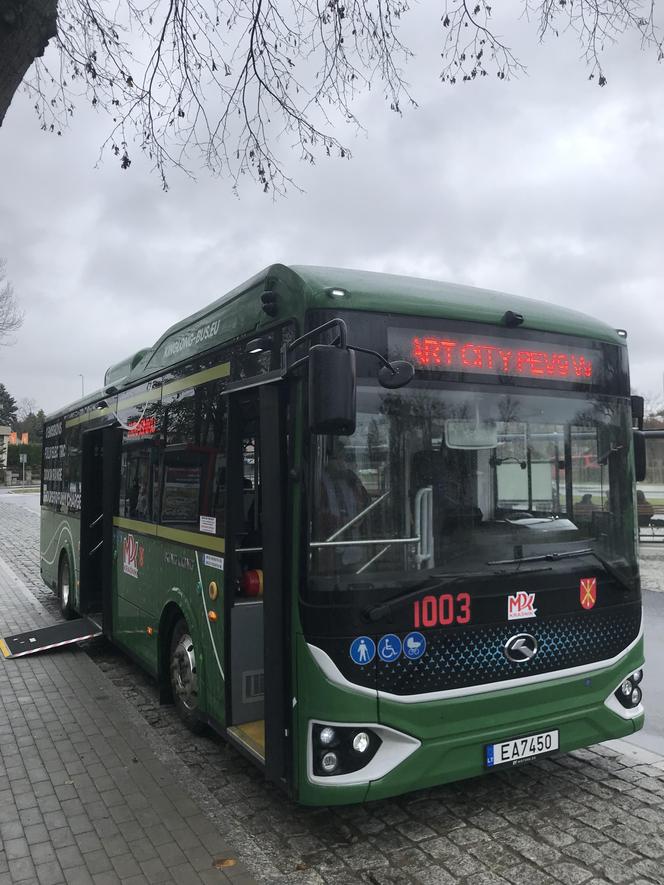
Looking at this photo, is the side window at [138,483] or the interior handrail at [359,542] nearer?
the interior handrail at [359,542]

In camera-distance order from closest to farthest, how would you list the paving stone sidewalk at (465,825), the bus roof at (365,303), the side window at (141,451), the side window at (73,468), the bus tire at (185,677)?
the paving stone sidewalk at (465,825)
the bus roof at (365,303)
the bus tire at (185,677)
the side window at (141,451)
the side window at (73,468)

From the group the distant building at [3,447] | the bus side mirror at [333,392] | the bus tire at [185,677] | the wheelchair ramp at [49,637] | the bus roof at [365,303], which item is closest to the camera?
the bus side mirror at [333,392]

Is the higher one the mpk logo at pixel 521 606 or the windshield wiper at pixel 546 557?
the windshield wiper at pixel 546 557

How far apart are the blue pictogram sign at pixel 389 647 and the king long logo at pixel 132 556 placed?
10.7 feet

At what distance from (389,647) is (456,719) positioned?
572mm

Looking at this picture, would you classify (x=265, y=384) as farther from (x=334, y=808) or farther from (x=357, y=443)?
(x=334, y=808)

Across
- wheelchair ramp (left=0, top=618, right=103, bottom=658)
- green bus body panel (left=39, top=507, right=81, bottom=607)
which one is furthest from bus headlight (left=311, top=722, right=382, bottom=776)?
green bus body panel (left=39, top=507, right=81, bottom=607)

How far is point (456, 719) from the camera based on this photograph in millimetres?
3766

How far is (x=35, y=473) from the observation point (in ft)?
286

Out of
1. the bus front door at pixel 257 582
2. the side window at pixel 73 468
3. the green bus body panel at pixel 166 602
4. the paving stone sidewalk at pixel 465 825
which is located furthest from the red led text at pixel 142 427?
the paving stone sidewalk at pixel 465 825

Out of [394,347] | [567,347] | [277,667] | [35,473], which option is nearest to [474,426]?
[394,347]

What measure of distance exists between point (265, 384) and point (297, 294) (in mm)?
513

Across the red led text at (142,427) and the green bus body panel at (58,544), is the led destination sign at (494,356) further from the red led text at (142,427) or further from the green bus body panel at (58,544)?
the green bus body panel at (58,544)

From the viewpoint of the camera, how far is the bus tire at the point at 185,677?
17.0ft
